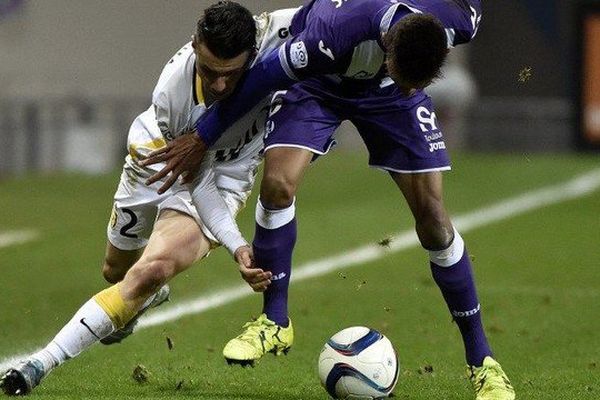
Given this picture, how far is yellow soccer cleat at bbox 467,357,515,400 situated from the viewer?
7301 millimetres

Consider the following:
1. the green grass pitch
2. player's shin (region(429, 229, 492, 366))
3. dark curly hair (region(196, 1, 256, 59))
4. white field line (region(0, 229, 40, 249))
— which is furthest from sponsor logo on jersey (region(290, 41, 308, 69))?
white field line (region(0, 229, 40, 249))

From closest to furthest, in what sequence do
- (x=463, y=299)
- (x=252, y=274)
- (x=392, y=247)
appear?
1. (x=252, y=274)
2. (x=463, y=299)
3. (x=392, y=247)

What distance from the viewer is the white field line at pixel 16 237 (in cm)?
1500

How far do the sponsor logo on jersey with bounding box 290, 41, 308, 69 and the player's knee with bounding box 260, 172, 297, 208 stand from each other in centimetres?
54

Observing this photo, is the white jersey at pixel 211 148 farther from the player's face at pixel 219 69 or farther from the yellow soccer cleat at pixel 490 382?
the yellow soccer cleat at pixel 490 382

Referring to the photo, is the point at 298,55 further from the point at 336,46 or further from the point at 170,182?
the point at 170,182

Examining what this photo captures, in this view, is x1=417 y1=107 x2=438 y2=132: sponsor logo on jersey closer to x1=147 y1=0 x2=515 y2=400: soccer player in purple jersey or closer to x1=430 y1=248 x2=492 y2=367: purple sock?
x1=147 y1=0 x2=515 y2=400: soccer player in purple jersey

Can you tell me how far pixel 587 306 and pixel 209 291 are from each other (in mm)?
2674

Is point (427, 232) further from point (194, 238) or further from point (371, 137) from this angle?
point (194, 238)

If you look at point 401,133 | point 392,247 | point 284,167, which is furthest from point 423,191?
point 392,247

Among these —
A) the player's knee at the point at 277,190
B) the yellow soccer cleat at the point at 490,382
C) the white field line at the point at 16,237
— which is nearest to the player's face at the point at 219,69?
the player's knee at the point at 277,190

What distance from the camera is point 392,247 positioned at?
1484 cm

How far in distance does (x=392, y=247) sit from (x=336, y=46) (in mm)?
7549

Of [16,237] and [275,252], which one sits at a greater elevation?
[275,252]
